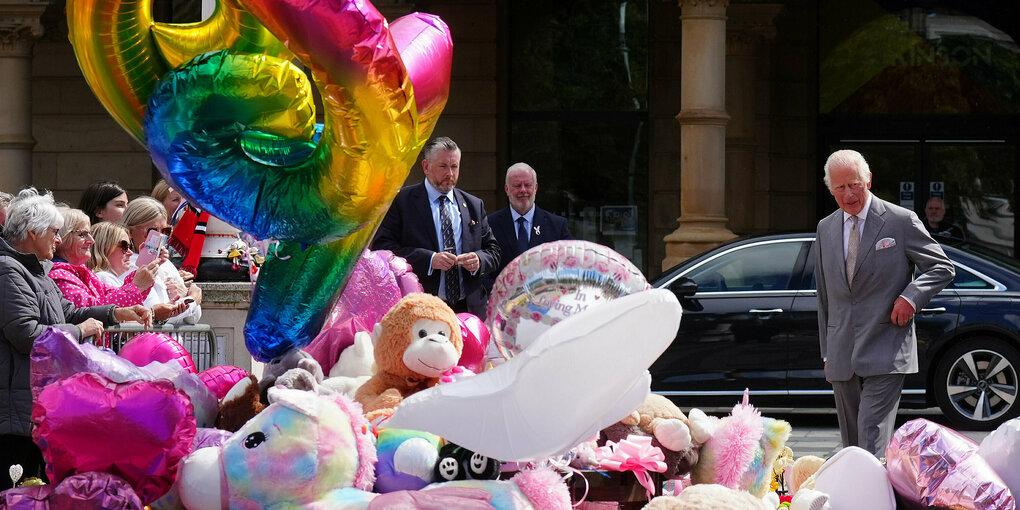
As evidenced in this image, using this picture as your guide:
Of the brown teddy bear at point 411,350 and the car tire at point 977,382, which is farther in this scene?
the car tire at point 977,382

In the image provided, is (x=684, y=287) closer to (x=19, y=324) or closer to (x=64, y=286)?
(x=64, y=286)

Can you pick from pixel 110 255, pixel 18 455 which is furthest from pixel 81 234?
pixel 18 455

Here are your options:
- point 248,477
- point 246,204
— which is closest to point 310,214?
point 246,204

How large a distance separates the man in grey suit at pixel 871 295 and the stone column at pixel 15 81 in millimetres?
12840

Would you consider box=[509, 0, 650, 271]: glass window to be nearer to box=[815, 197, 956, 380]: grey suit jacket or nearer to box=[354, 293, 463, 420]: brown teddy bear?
box=[815, 197, 956, 380]: grey suit jacket

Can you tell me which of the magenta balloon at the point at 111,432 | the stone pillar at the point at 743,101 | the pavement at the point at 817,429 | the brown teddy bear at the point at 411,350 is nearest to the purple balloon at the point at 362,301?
the brown teddy bear at the point at 411,350

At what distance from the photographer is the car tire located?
477 inches

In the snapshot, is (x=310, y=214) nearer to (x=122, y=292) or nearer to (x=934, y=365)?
(x=122, y=292)

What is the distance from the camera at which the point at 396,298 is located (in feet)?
20.5

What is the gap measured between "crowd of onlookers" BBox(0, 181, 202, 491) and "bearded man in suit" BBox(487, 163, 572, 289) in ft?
6.45

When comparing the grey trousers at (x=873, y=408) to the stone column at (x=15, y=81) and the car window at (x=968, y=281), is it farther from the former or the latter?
the stone column at (x=15, y=81)

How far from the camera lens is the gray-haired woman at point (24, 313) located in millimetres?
6387

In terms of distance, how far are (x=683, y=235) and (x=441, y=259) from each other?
9.18 metres

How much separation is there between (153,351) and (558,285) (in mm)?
1713
